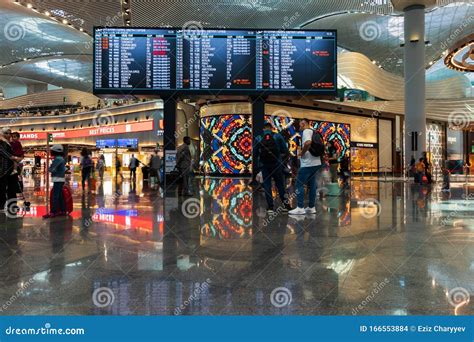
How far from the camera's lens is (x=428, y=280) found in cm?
304

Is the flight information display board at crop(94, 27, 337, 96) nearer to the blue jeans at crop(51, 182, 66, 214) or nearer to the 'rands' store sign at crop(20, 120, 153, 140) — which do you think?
the blue jeans at crop(51, 182, 66, 214)

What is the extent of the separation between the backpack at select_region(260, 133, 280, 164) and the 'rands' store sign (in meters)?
23.1

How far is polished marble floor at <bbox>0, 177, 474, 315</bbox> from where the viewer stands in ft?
8.34

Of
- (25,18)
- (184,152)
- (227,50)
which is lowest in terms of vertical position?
(184,152)

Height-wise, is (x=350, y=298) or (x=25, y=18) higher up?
(x=25, y=18)

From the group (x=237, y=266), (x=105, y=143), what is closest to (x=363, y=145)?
(x=105, y=143)

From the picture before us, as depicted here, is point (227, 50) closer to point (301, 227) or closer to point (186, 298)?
point (301, 227)

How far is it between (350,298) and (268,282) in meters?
0.62

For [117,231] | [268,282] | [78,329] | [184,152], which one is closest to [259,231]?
[117,231]
